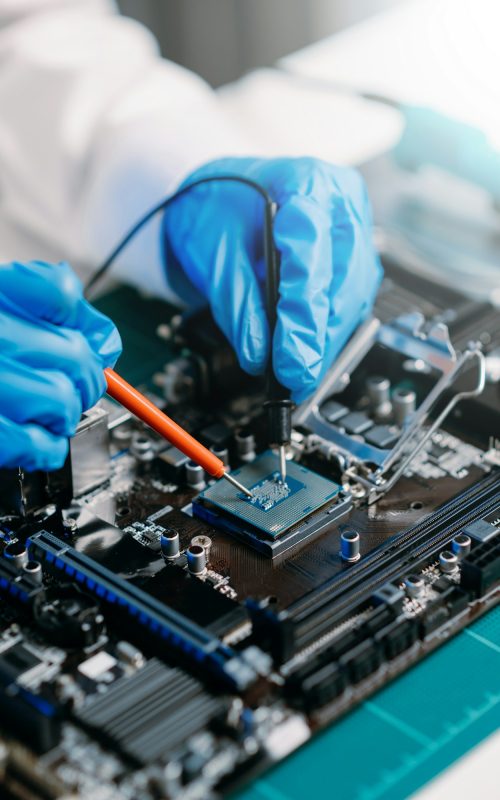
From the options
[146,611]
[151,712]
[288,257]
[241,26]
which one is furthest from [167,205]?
[241,26]

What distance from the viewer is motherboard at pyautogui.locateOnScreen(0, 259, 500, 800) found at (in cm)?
223

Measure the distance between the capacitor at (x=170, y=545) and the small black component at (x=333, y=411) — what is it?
60 cm

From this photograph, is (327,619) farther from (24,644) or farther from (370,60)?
(370,60)

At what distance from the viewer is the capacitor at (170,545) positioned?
2.65 meters

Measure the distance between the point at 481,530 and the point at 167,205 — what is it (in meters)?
1.33

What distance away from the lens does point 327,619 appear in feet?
8.14

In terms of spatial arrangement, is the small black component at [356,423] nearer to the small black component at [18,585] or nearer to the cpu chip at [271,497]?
the cpu chip at [271,497]

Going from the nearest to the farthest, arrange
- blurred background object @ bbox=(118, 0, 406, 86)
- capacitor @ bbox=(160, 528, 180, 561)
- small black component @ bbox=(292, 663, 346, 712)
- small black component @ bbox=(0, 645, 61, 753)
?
small black component @ bbox=(0, 645, 61, 753) → small black component @ bbox=(292, 663, 346, 712) → capacitor @ bbox=(160, 528, 180, 561) → blurred background object @ bbox=(118, 0, 406, 86)

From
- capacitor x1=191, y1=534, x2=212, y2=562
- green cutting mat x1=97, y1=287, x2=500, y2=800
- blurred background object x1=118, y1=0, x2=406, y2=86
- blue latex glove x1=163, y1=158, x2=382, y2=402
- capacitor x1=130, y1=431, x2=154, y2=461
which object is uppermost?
blue latex glove x1=163, y1=158, x2=382, y2=402

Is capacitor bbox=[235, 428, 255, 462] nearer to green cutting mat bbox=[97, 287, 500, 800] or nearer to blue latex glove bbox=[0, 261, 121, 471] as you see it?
blue latex glove bbox=[0, 261, 121, 471]

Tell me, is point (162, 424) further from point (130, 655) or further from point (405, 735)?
point (405, 735)

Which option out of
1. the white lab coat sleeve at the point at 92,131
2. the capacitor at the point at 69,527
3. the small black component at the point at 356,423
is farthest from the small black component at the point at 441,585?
the white lab coat sleeve at the point at 92,131

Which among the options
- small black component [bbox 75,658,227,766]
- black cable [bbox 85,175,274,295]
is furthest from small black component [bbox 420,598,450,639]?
black cable [bbox 85,175,274,295]

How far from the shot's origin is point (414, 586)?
2549 mm
